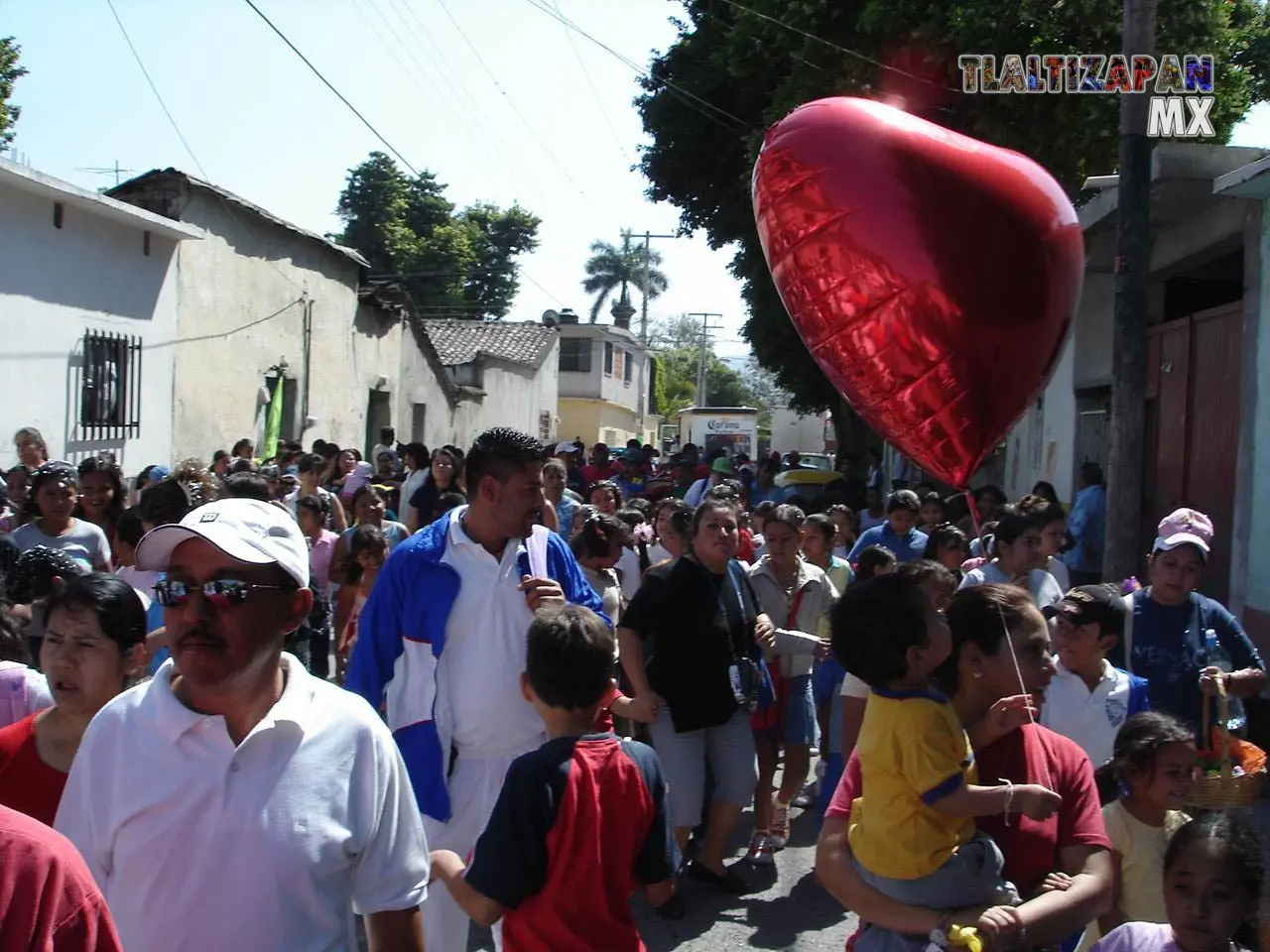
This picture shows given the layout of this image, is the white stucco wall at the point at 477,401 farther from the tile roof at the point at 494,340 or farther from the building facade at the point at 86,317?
the building facade at the point at 86,317

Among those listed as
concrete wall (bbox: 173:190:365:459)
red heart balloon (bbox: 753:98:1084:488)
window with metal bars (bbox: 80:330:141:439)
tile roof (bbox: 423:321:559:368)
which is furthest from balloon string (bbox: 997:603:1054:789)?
tile roof (bbox: 423:321:559:368)

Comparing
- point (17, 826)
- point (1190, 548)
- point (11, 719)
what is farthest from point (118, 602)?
point (1190, 548)

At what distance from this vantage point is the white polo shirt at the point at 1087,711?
4.25 metres

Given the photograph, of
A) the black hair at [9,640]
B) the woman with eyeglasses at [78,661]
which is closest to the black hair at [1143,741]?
the woman with eyeglasses at [78,661]

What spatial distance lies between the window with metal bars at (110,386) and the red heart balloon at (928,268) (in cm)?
1198

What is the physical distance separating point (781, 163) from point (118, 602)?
2.36 meters

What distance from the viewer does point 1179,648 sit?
5.10 metres

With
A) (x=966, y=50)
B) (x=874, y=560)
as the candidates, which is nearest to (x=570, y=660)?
(x=874, y=560)

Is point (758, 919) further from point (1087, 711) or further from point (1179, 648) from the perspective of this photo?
point (1179, 648)

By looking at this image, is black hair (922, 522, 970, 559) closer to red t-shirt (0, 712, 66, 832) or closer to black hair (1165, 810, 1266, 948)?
black hair (1165, 810, 1266, 948)

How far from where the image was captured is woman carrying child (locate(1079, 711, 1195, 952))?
3.36m

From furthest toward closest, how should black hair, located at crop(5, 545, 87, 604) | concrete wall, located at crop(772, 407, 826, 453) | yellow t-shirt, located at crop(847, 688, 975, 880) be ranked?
concrete wall, located at crop(772, 407, 826, 453)
black hair, located at crop(5, 545, 87, 604)
yellow t-shirt, located at crop(847, 688, 975, 880)

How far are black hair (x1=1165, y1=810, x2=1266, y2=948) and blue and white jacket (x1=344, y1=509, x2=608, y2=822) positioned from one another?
5.78ft

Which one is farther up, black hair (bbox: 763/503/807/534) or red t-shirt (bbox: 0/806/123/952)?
black hair (bbox: 763/503/807/534)
